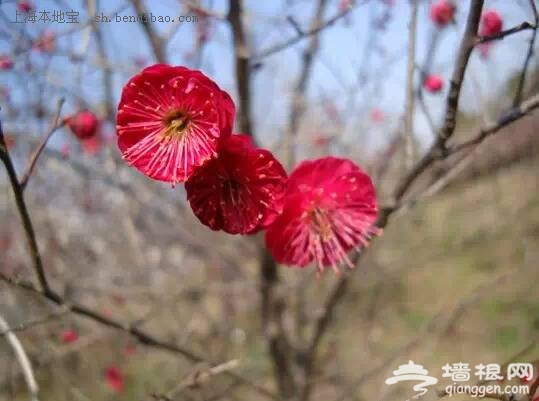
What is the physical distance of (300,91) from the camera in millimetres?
2051

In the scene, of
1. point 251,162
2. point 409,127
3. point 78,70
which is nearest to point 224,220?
point 251,162

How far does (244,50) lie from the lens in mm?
1185

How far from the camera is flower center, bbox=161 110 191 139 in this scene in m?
0.56

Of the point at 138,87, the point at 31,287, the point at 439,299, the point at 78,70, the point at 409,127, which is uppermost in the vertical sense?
the point at 78,70

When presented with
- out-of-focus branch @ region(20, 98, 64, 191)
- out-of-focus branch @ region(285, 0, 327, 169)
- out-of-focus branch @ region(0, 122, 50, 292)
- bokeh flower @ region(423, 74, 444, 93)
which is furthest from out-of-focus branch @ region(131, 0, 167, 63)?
out-of-focus branch @ region(0, 122, 50, 292)

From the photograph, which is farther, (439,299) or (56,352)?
(439,299)

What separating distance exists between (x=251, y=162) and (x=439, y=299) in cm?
299

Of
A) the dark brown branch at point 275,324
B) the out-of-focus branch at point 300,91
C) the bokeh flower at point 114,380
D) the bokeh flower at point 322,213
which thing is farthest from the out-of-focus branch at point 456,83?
the bokeh flower at point 114,380

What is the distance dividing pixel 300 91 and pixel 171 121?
152cm

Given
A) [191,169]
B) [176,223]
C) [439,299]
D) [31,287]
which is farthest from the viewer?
[439,299]

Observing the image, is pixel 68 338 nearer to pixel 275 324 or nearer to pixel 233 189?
pixel 275 324

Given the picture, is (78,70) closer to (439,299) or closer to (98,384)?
(98,384)

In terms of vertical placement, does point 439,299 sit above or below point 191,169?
above

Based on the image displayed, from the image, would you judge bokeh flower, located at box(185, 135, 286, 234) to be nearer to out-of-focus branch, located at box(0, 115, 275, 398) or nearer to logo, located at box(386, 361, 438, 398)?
out-of-focus branch, located at box(0, 115, 275, 398)
